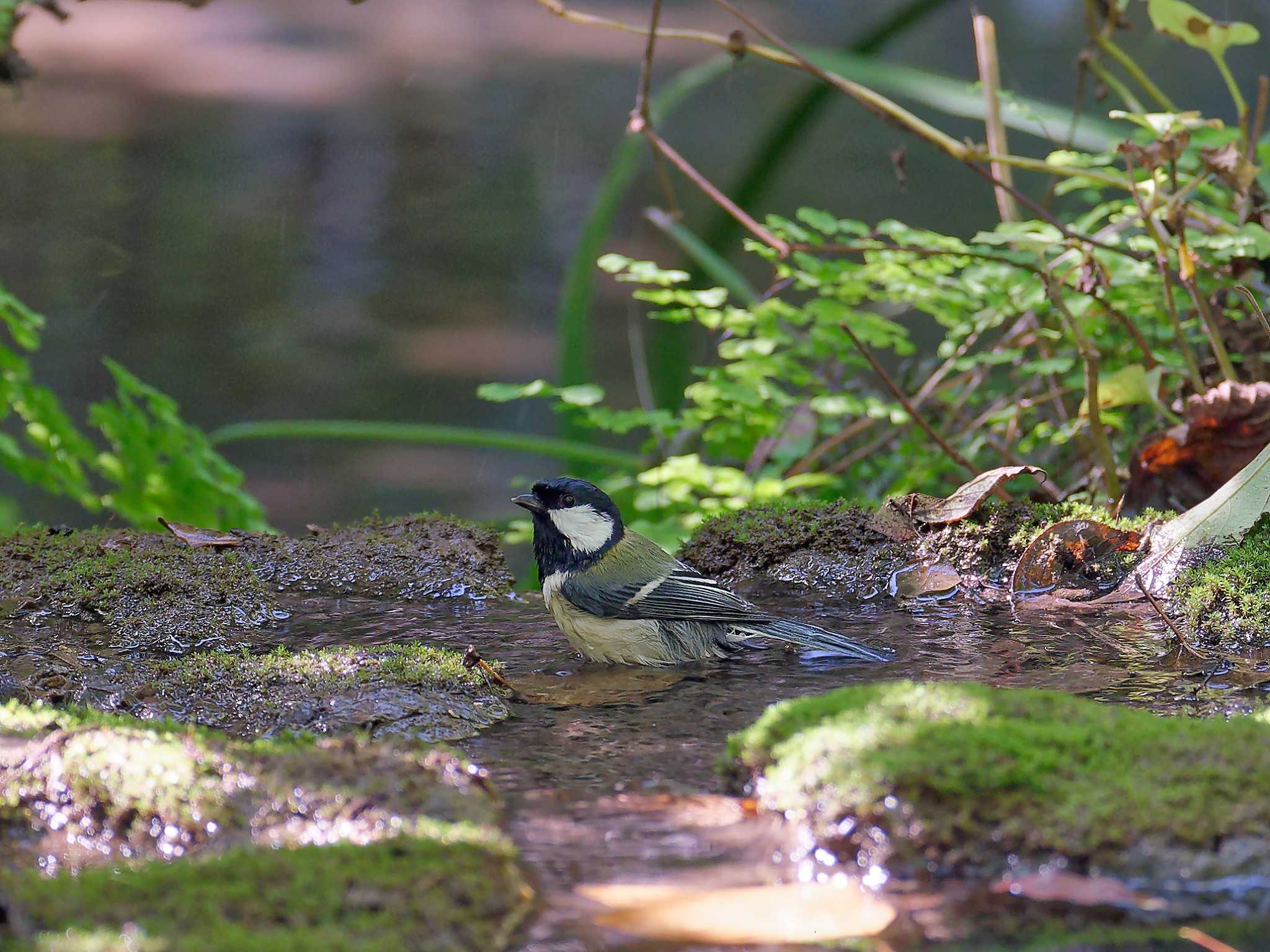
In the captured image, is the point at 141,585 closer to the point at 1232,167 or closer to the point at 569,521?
the point at 569,521

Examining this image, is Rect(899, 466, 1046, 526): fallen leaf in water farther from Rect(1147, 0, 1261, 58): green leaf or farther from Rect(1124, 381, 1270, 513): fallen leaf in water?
Rect(1147, 0, 1261, 58): green leaf

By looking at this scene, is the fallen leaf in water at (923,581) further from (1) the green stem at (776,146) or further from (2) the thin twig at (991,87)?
(1) the green stem at (776,146)

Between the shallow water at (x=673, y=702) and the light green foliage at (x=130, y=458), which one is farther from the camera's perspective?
the light green foliage at (x=130, y=458)

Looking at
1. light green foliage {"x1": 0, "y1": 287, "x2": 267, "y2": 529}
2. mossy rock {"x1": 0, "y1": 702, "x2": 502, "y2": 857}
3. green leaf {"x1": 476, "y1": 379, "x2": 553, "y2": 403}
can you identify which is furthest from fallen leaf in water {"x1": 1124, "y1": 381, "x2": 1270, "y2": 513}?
light green foliage {"x1": 0, "y1": 287, "x2": 267, "y2": 529}

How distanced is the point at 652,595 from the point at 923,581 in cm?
80

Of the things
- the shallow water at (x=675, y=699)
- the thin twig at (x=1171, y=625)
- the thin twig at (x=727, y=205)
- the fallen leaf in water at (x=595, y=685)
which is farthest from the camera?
the thin twig at (x=727, y=205)

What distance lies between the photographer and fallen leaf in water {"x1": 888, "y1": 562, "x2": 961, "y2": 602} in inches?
129

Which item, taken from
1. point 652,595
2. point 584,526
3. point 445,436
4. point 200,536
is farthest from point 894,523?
point 445,436

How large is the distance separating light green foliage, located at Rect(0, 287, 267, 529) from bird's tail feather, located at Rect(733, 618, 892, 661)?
273 cm

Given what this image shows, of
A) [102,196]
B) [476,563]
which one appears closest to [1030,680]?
[476,563]

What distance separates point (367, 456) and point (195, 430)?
129 inches

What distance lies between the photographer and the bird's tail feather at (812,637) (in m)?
2.78

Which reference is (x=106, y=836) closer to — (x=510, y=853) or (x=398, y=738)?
(x=398, y=738)

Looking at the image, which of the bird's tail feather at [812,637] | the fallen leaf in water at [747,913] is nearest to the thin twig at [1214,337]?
the bird's tail feather at [812,637]
